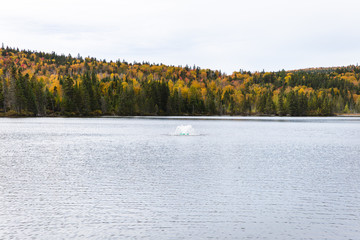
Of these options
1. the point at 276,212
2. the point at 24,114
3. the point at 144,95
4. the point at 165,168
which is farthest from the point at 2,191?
the point at 144,95

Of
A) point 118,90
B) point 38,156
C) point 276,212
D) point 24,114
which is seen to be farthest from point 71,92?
point 276,212

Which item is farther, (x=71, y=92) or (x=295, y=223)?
(x=71, y=92)

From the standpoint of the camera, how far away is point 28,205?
18250 mm

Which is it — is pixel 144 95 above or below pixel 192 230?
above

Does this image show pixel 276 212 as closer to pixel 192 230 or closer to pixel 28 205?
pixel 192 230

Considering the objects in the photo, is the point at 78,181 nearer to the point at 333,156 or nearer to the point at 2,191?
the point at 2,191

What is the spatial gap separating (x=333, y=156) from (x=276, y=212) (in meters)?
24.1

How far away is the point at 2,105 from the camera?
157000 mm

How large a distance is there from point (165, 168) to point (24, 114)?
13974 centimetres

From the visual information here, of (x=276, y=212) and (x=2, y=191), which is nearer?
(x=276, y=212)

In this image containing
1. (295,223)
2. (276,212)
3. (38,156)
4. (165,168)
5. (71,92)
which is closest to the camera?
(295,223)

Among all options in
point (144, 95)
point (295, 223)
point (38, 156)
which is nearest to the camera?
point (295, 223)

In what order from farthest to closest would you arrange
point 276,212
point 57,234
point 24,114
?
1. point 24,114
2. point 276,212
3. point 57,234

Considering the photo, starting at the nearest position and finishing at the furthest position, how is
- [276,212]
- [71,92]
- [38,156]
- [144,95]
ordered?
[276,212]
[38,156]
[71,92]
[144,95]
